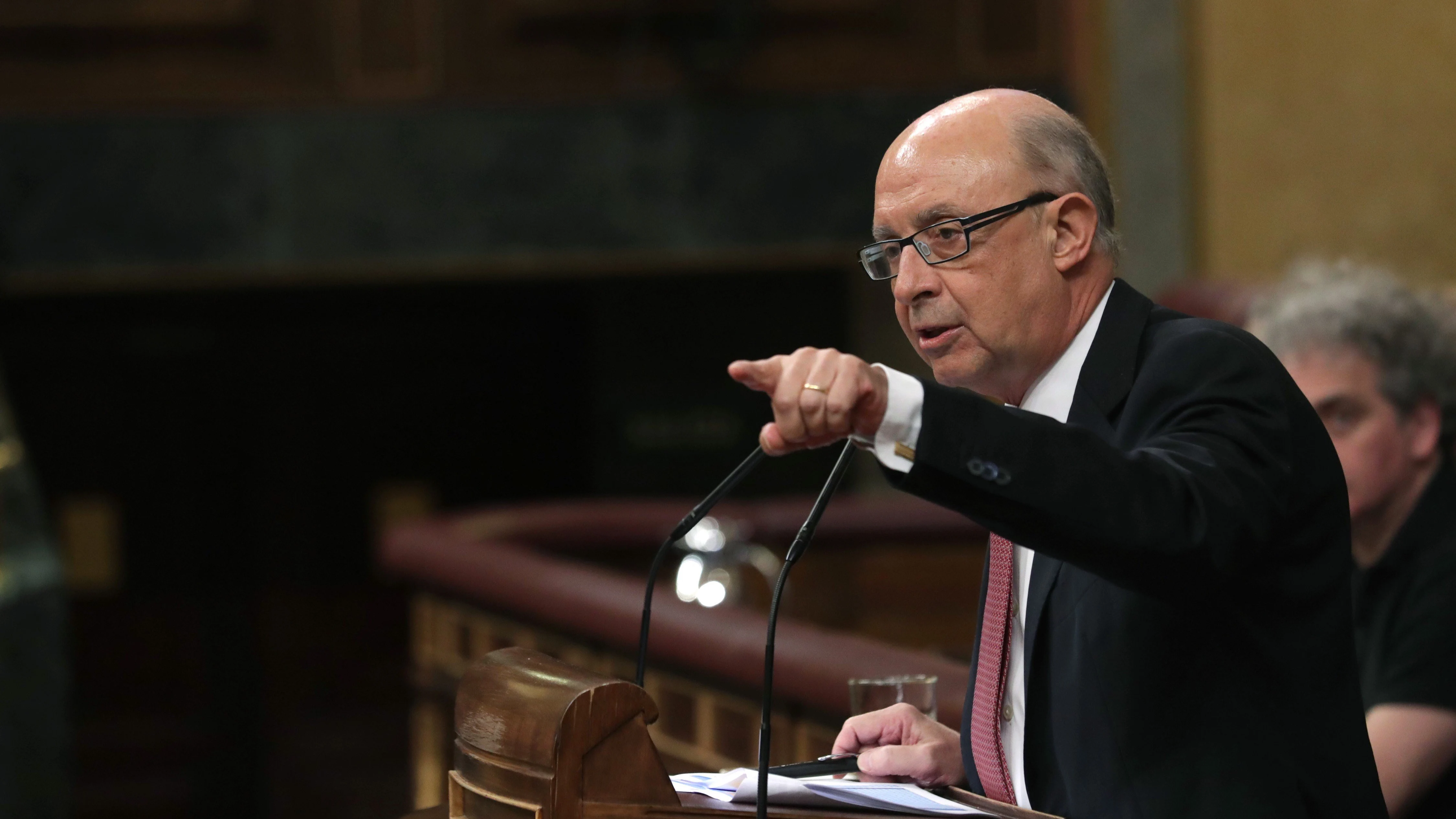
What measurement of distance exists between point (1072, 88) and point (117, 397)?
4.56m

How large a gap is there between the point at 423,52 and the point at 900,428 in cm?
551

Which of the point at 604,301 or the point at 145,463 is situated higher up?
the point at 604,301

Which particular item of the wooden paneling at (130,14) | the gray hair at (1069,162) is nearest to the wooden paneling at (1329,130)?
the wooden paneling at (130,14)

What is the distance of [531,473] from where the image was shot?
8.22 m

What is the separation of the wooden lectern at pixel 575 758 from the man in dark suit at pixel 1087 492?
0.13 metres

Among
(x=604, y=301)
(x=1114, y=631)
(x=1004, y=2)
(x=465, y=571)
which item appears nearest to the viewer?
(x=1114, y=631)

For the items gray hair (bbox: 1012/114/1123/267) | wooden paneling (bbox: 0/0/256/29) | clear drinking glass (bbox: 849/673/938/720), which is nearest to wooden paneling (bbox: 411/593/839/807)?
clear drinking glass (bbox: 849/673/938/720)

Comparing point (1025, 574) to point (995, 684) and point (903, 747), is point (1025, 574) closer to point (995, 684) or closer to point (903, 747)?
point (995, 684)

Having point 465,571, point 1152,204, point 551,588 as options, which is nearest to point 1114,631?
point 551,588

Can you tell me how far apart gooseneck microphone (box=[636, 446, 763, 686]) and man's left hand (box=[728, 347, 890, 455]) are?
10cm

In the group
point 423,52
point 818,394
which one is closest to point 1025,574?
point 818,394

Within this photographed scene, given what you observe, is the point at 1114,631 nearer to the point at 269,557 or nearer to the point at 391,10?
the point at 391,10

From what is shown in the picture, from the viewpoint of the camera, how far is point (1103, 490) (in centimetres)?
124

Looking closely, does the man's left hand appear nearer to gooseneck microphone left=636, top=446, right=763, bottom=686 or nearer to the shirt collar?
gooseneck microphone left=636, top=446, right=763, bottom=686
